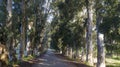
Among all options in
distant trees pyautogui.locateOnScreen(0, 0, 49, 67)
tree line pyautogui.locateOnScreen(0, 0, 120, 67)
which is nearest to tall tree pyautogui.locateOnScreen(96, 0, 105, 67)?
tree line pyautogui.locateOnScreen(0, 0, 120, 67)

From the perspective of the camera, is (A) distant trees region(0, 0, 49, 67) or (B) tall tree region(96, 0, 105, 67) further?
(A) distant trees region(0, 0, 49, 67)

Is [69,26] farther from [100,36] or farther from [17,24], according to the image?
[100,36]

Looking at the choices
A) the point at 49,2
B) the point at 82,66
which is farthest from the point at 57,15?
the point at 82,66

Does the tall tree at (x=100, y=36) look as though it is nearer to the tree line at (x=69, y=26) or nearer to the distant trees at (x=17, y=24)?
the tree line at (x=69, y=26)

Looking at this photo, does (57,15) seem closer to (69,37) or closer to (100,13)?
(69,37)

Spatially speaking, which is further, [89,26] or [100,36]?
[89,26]

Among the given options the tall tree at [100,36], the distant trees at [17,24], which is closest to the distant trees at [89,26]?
the tall tree at [100,36]

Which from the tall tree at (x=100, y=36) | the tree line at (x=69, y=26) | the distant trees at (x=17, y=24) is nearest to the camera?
the tree line at (x=69, y=26)

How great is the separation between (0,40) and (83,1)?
1312 cm

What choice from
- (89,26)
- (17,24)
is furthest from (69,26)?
(89,26)

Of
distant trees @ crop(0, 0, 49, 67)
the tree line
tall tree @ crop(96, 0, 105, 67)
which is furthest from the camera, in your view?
distant trees @ crop(0, 0, 49, 67)

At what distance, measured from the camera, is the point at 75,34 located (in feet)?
151

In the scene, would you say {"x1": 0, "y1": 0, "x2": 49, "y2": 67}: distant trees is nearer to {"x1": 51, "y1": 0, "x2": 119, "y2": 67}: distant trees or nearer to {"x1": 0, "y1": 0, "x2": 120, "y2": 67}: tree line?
{"x1": 0, "y1": 0, "x2": 120, "y2": 67}: tree line

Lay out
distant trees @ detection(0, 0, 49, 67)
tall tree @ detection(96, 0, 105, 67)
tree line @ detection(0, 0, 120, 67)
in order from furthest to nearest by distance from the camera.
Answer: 1. distant trees @ detection(0, 0, 49, 67)
2. tall tree @ detection(96, 0, 105, 67)
3. tree line @ detection(0, 0, 120, 67)
